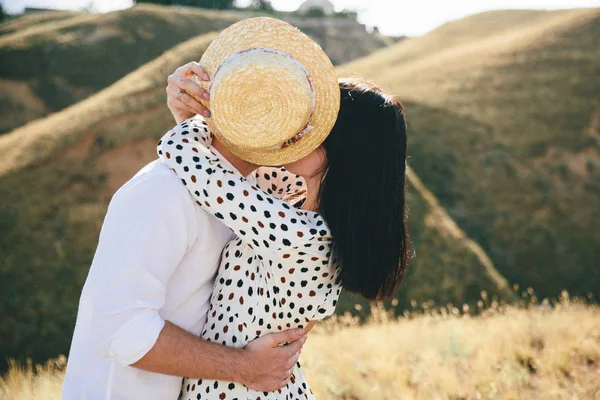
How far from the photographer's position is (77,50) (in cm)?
3328

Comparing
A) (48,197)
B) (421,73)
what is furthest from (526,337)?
(421,73)

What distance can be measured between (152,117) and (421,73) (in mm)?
19203

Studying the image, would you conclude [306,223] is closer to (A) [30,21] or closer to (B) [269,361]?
(B) [269,361]

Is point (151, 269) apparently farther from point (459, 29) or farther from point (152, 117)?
point (459, 29)

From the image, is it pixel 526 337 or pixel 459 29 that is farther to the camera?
pixel 459 29

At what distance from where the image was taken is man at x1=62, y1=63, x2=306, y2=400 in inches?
73.9

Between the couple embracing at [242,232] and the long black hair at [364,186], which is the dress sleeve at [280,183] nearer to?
the couple embracing at [242,232]

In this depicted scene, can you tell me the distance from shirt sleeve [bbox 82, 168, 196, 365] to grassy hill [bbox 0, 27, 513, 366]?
11.7m

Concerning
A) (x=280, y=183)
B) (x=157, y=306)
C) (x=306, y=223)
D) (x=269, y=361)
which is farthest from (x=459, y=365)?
(x=157, y=306)

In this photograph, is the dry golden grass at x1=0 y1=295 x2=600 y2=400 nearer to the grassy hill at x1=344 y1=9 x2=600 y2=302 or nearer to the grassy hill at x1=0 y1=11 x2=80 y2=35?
the grassy hill at x1=344 y1=9 x2=600 y2=302

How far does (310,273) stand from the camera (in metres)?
2.22

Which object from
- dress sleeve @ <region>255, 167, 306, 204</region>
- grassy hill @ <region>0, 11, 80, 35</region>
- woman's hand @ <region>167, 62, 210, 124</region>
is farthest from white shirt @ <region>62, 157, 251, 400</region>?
grassy hill @ <region>0, 11, 80, 35</region>

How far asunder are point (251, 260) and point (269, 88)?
0.73 m

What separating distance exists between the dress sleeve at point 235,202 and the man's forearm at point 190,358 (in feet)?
1.42
